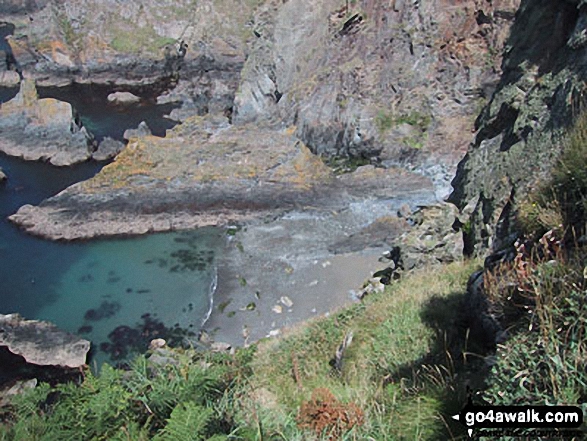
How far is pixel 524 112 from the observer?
18.4 m

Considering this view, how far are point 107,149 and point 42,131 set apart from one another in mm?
5987

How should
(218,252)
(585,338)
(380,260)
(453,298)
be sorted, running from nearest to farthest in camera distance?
(585,338) < (453,298) < (380,260) < (218,252)

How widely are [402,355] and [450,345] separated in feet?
2.19

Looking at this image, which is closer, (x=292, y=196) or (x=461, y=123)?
(x=292, y=196)

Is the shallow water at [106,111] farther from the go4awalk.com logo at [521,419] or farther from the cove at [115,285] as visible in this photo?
the go4awalk.com logo at [521,419]

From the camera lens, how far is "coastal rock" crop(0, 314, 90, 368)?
2172 cm

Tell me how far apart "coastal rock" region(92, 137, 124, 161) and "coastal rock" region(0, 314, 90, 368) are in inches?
819

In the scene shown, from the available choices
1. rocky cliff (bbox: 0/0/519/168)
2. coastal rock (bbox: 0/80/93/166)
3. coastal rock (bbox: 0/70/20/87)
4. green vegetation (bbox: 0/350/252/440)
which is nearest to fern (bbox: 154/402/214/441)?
green vegetation (bbox: 0/350/252/440)

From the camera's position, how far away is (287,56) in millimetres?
43250

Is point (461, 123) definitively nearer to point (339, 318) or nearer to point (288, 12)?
point (288, 12)

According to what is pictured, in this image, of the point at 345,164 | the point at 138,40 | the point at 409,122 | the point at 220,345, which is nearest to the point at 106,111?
the point at 138,40

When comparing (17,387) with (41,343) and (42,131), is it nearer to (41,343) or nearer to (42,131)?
(41,343)

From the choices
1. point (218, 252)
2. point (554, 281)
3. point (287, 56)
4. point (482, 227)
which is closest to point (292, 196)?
point (218, 252)

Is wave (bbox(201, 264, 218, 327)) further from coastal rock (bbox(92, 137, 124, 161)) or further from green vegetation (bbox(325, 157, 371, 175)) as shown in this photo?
coastal rock (bbox(92, 137, 124, 161))
